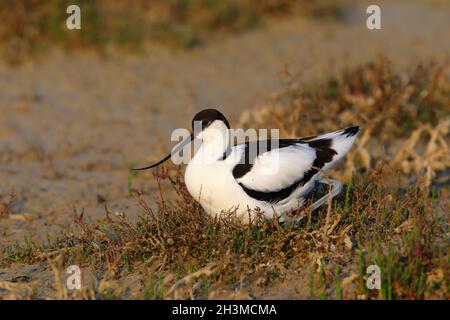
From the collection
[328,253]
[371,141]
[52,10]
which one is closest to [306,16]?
[52,10]

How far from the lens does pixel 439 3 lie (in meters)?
10.4

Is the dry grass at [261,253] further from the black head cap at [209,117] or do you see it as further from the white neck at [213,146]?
the black head cap at [209,117]

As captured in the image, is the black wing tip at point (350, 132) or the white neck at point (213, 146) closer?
the white neck at point (213, 146)

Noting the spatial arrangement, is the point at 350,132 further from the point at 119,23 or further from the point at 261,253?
the point at 119,23

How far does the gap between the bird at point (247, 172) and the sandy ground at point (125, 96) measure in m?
1.11

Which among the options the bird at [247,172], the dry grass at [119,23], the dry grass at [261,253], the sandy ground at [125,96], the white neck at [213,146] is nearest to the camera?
the dry grass at [261,253]

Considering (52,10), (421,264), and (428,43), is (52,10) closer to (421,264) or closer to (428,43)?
(428,43)

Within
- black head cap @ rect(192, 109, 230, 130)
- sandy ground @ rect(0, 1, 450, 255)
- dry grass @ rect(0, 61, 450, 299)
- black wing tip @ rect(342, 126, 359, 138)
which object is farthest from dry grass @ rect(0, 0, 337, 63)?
black head cap @ rect(192, 109, 230, 130)

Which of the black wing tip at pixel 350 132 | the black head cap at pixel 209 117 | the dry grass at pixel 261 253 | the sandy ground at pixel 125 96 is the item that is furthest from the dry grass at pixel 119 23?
the black head cap at pixel 209 117

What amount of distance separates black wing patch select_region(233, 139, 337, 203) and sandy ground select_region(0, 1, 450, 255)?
1225 mm

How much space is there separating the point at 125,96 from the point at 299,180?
11.7 ft

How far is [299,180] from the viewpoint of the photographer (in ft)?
13.0

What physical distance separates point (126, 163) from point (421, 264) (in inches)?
117

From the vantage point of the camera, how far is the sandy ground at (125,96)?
5289 millimetres
